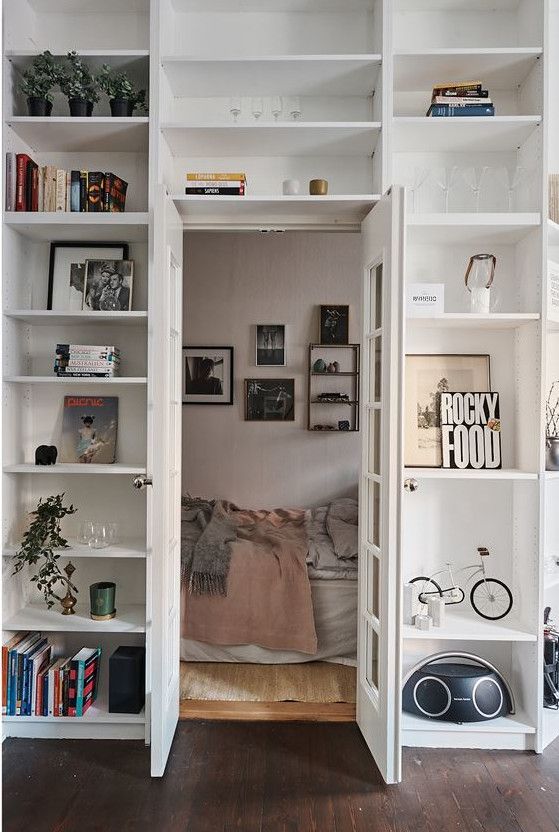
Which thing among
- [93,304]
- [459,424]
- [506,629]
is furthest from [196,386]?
[506,629]

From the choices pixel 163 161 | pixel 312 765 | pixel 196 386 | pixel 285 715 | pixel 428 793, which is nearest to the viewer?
pixel 428 793

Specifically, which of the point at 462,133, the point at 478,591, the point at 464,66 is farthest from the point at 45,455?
the point at 464,66

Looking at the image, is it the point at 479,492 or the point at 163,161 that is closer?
the point at 163,161

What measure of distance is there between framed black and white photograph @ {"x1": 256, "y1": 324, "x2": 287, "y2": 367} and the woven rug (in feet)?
7.86

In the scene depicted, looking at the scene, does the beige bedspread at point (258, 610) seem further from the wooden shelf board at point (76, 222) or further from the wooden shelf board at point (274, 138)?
the wooden shelf board at point (274, 138)

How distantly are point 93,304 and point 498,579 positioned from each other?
6.75ft

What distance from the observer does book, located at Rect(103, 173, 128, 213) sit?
2.67 metres

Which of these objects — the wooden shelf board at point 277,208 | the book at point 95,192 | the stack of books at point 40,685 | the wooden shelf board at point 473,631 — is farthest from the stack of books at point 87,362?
the wooden shelf board at point 473,631

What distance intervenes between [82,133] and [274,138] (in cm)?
77

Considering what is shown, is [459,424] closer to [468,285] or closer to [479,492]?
[479,492]

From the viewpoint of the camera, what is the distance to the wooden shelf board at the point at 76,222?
261 centimetres

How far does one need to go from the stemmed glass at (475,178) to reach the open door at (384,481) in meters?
0.44

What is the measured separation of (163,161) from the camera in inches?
105

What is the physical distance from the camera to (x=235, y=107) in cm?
271
